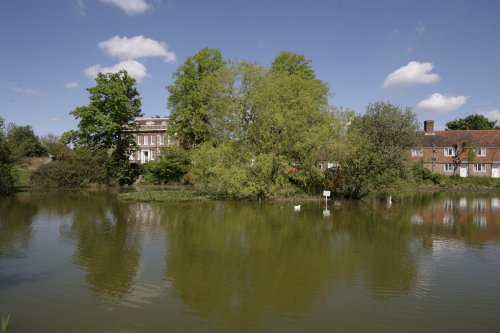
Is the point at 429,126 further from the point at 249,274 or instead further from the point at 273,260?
the point at 249,274

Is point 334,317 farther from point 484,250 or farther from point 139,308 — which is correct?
point 484,250

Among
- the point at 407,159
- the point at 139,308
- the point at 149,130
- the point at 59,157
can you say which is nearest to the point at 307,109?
the point at 407,159

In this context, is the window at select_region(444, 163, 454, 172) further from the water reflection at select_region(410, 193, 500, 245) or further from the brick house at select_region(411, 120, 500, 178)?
the water reflection at select_region(410, 193, 500, 245)

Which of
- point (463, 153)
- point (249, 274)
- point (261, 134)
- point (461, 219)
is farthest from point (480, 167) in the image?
point (249, 274)

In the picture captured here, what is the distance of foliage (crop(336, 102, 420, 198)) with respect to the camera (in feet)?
111

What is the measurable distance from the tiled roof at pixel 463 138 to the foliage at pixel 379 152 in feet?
84.8

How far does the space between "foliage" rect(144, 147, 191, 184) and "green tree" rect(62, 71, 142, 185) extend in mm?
3853

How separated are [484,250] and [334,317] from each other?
11.0 meters

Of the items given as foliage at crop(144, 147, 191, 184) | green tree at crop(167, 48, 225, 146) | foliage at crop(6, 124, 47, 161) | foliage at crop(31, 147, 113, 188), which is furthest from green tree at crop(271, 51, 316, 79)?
foliage at crop(6, 124, 47, 161)

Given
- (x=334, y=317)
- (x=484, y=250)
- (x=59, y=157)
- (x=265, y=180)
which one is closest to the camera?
(x=334, y=317)

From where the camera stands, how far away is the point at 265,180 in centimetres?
3369

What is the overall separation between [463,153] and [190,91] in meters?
41.1

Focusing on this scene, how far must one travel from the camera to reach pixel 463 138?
197 ft

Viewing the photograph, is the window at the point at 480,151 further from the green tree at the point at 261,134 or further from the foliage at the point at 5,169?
the foliage at the point at 5,169
